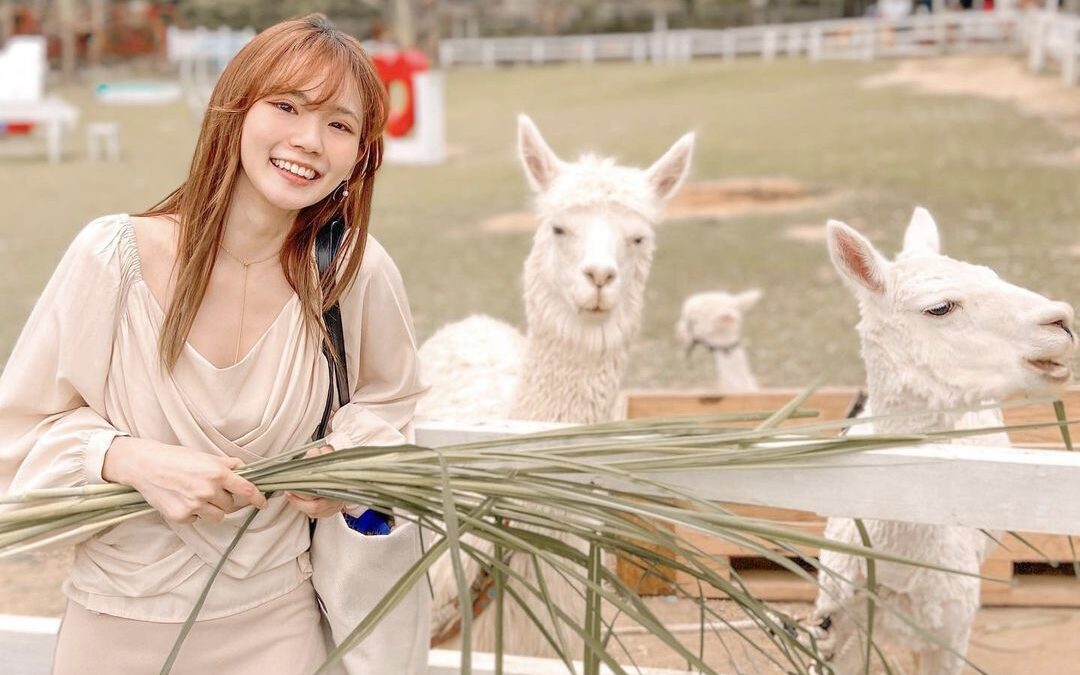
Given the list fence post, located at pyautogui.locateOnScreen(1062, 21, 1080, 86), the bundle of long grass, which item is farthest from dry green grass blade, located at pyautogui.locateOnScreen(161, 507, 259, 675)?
fence post, located at pyautogui.locateOnScreen(1062, 21, 1080, 86)

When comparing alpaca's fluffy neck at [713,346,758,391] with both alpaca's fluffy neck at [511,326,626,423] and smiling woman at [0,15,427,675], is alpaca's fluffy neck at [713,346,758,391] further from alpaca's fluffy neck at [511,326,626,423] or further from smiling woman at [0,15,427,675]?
smiling woman at [0,15,427,675]

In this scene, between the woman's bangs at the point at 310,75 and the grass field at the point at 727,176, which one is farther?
the grass field at the point at 727,176

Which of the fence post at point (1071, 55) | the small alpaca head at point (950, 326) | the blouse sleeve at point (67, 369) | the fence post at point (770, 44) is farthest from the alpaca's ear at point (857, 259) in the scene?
the fence post at point (770, 44)

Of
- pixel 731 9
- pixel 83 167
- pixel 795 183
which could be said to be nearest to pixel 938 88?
pixel 795 183

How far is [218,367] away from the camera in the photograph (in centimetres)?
207

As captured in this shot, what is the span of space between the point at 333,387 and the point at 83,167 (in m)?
16.4

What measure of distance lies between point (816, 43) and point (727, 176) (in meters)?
17.8

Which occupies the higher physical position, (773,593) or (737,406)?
(737,406)

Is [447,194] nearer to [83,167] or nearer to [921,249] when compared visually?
[83,167]

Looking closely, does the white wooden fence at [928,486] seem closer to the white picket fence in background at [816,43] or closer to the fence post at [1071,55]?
the fence post at [1071,55]

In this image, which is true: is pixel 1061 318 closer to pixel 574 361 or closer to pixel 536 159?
pixel 574 361

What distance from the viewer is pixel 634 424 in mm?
1904

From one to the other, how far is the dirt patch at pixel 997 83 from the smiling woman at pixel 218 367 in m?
13.0

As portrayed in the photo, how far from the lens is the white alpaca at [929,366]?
98.5 inches
